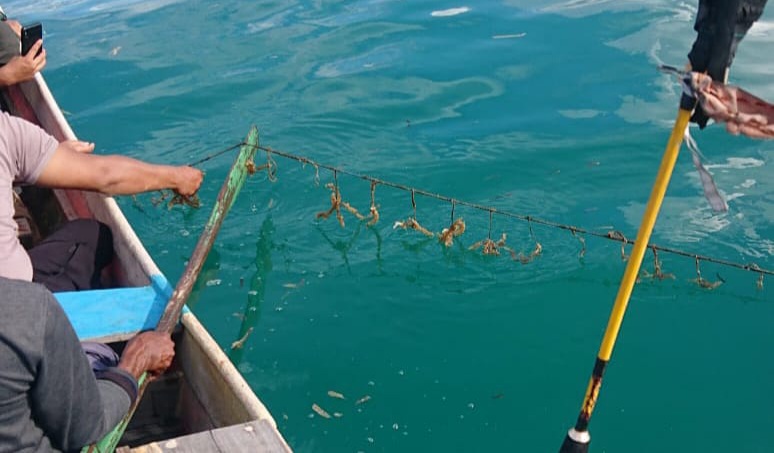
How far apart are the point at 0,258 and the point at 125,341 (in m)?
1.17

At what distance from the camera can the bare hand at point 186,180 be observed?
185 inches

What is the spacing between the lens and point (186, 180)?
186 inches

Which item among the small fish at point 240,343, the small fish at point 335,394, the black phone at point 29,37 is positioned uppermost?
the black phone at point 29,37

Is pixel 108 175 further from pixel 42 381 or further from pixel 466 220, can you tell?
pixel 466 220

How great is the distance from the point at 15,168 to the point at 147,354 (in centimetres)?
106

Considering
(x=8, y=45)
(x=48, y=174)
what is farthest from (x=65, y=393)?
(x=8, y=45)

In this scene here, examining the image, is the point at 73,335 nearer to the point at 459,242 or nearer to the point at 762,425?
the point at 762,425

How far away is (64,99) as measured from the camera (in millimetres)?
11164

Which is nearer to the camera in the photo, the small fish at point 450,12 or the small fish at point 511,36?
the small fish at point 511,36

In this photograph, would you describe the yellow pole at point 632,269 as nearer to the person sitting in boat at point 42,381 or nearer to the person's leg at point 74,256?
the person sitting in boat at point 42,381

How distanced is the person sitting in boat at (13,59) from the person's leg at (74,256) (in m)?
1.51

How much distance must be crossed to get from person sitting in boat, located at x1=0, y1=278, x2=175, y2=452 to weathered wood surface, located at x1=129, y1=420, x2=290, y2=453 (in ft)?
2.10

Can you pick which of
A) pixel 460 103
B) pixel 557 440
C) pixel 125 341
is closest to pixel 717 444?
pixel 557 440

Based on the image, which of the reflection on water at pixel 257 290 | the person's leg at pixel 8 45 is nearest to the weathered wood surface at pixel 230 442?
the reflection on water at pixel 257 290
